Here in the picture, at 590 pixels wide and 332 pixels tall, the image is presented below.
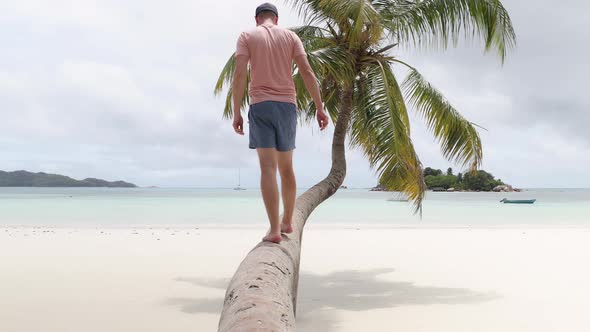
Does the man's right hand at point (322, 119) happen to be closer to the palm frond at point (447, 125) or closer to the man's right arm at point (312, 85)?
the man's right arm at point (312, 85)

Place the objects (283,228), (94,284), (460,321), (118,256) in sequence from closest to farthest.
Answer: (283,228)
(460,321)
(94,284)
(118,256)

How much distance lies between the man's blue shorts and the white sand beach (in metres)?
3.17

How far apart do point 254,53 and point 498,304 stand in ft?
18.0

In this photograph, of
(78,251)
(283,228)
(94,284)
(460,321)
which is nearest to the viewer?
(283,228)

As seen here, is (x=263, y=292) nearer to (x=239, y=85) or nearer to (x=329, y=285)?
(x=239, y=85)

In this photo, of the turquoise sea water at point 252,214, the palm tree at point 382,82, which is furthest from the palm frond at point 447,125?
the turquoise sea water at point 252,214

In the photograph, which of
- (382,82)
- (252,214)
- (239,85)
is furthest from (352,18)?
(252,214)

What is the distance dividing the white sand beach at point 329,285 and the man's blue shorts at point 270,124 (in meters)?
3.17

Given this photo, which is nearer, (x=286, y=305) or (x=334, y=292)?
(x=286, y=305)

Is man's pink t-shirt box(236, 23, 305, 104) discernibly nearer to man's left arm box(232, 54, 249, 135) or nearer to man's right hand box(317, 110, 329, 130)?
man's left arm box(232, 54, 249, 135)

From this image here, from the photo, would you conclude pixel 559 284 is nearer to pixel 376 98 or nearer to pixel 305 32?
pixel 376 98

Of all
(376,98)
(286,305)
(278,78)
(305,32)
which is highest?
(305,32)

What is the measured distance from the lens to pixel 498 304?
716 cm

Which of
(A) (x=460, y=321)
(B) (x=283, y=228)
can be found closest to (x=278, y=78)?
(B) (x=283, y=228)
